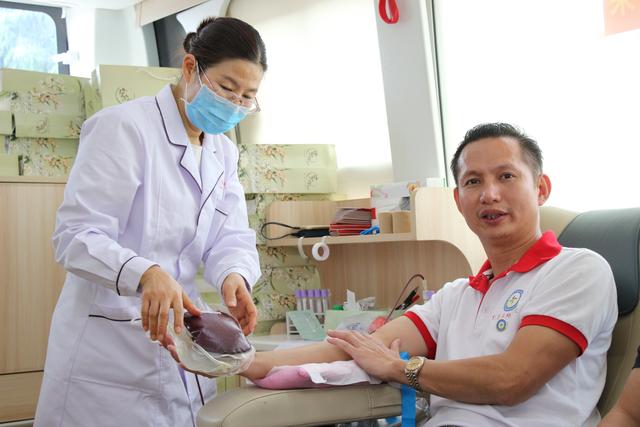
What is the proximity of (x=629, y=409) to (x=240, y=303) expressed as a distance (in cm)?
A: 84

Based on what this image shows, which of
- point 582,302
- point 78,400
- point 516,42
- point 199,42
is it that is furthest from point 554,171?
point 78,400

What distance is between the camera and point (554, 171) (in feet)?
8.23

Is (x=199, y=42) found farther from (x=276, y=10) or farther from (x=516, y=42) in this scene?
(x=276, y=10)

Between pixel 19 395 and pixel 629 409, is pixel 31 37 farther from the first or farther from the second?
pixel 629 409

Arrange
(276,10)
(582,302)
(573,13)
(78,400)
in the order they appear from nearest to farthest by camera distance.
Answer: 1. (582,302)
2. (78,400)
3. (573,13)
4. (276,10)

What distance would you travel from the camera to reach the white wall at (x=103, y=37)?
425 centimetres

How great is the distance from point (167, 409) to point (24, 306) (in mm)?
1333

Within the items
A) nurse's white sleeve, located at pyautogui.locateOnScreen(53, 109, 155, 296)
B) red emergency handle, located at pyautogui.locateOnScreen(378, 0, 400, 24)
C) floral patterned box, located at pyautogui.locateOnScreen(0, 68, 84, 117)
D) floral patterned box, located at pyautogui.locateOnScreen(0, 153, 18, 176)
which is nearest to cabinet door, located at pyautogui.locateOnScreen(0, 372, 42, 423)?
floral patterned box, located at pyautogui.locateOnScreen(0, 153, 18, 176)

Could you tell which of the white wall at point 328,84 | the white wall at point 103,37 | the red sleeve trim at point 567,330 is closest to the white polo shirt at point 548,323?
the red sleeve trim at point 567,330

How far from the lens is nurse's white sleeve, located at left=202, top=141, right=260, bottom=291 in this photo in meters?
1.84

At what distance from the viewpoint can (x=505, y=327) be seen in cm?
158

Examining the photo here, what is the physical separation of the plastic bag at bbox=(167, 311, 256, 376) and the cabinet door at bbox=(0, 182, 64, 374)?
5.12 feet

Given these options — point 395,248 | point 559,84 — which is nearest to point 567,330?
point 559,84

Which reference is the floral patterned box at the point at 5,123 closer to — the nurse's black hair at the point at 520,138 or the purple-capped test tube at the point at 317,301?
the purple-capped test tube at the point at 317,301
